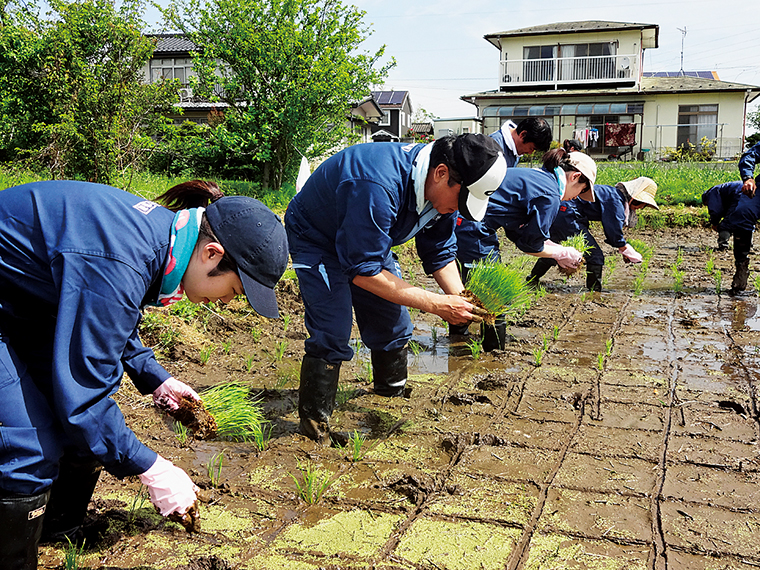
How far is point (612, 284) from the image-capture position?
24.6ft

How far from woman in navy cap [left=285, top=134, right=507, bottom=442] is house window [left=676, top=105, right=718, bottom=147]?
25809 millimetres

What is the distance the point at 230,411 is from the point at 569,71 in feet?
93.0

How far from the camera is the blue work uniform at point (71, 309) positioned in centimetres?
156

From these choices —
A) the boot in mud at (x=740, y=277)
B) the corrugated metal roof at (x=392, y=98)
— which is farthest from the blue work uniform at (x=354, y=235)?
the corrugated metal roof at (x=392, y=98)

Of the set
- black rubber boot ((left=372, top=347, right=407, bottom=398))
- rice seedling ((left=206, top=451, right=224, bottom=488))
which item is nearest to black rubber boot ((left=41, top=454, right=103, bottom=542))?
rice seedling ((left=206, top=451, right=224, bottom=488))

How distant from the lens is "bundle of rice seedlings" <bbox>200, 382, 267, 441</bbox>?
288 cm

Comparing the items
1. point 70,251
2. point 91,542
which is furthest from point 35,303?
point 91,542

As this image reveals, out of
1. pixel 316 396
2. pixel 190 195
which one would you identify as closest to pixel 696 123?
pixel 316 396

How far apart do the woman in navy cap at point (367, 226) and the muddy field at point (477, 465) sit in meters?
0.52

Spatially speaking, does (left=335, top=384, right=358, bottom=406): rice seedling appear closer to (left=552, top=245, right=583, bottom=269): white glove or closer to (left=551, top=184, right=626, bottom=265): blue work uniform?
(left=552, top=245, right=583, bottom=269): white glove

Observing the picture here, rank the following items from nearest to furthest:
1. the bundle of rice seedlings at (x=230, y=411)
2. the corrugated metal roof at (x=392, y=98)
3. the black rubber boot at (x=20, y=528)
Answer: the black rubber boot at (x=20, y=528) → the bundle of rice seedlings at (x=230, y=411) → the corrugated metal roof at (x=392, y=98)

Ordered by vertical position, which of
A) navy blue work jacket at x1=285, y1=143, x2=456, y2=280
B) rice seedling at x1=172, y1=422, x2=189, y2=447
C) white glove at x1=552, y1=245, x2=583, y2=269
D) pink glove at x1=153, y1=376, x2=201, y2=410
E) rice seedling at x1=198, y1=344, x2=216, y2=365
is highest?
navy blue work jacket at x1=285, y1=143, x2=456, y2=280

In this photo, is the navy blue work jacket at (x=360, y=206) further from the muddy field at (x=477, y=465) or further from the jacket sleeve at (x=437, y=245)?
the muddy field at (x=477, y=465)

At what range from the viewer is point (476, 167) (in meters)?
2.66
